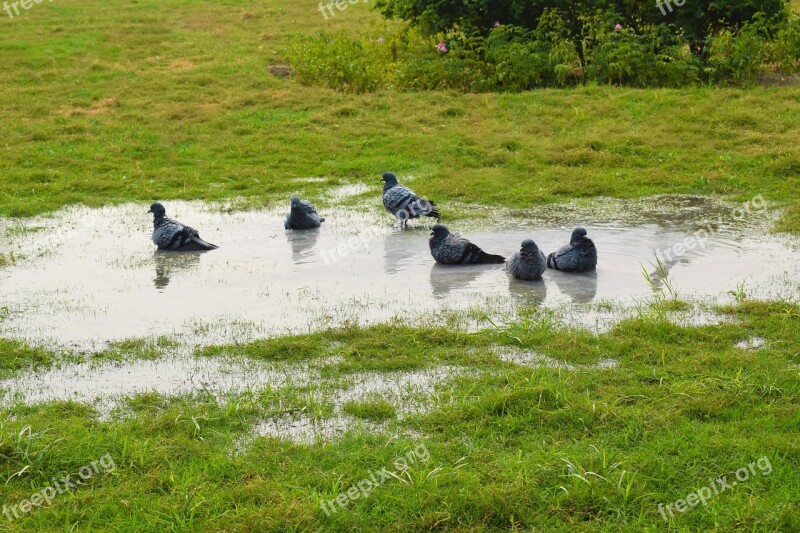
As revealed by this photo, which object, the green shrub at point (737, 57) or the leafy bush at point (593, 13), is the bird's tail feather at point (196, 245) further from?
the green shrub at point (737, 57)

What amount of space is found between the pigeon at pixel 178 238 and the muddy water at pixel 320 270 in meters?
0.16

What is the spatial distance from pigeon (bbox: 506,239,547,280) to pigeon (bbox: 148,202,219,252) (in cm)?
350

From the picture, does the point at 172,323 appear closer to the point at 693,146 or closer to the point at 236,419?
the point at 236,419

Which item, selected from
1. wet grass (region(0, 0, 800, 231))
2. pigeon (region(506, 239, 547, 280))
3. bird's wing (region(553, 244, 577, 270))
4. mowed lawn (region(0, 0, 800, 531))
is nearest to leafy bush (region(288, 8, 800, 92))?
wet grass (region(0, 0, 800, 231))

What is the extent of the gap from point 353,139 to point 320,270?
21.4 feet

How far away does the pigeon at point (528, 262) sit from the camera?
29.0 ft

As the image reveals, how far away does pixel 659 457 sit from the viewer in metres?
5.33

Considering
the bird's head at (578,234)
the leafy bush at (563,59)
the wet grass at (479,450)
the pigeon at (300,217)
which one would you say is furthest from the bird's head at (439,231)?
the leafy bush at (563,59)

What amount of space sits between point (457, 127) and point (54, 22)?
48.8 ft

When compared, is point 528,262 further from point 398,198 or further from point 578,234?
point 398,198

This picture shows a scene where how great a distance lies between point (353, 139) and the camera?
15.8 m

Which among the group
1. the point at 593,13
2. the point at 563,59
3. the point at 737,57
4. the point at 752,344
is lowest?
the point at 752,344

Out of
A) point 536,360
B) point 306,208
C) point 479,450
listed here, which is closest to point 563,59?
point 306,208

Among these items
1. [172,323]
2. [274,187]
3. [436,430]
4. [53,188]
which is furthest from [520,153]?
[436,430]
